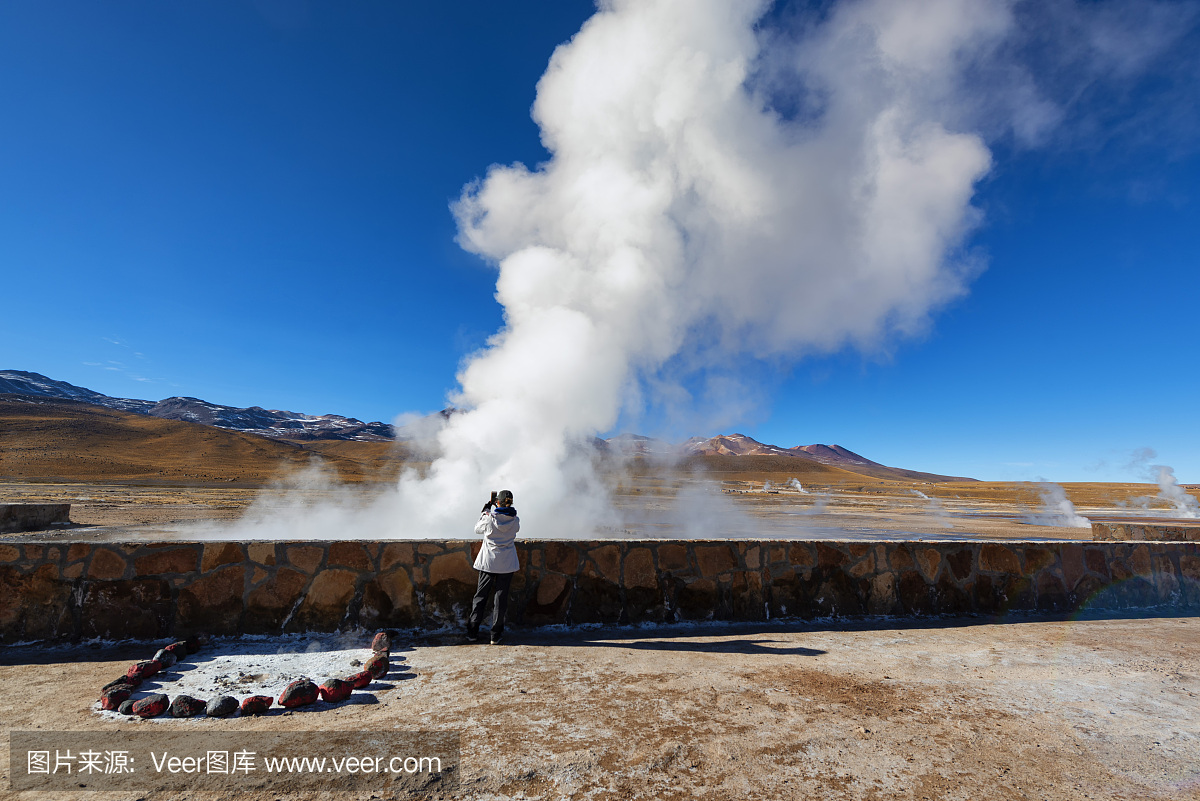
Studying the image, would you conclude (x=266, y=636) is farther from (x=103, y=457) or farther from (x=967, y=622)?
(x=103, y=457)

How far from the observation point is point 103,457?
6581cm

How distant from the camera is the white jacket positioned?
476 cm

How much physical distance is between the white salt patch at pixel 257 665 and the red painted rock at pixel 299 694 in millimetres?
162

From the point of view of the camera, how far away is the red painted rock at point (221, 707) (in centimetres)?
311

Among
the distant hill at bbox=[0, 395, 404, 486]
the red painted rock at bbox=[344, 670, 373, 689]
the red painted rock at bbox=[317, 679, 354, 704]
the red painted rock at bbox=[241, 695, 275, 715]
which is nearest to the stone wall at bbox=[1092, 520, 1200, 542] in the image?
the red painted rock at bbox=[344, 670, 373, 689]

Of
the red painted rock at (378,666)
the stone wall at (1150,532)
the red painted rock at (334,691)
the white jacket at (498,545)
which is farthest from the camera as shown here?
the stone wall at (1150,532)

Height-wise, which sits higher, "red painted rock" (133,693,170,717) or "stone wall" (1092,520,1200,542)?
"stone wall" (1092,520,1200,542)

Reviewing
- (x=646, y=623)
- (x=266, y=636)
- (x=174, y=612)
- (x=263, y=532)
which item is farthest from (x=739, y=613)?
(x=263, y=532)

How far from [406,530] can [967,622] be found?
1115 cm

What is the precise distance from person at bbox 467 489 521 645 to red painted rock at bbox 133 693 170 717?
2.11 metres

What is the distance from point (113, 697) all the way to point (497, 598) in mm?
2470

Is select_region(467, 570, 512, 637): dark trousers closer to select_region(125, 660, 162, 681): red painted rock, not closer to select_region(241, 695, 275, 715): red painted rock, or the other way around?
select_region(241, 695, 275, 715): red painted rock

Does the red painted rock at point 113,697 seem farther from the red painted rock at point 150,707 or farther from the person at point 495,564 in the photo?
the person at point 495,564

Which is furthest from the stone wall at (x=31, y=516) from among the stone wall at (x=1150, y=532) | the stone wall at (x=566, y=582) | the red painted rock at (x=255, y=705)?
the stone wall at (x=1150, y=532)
